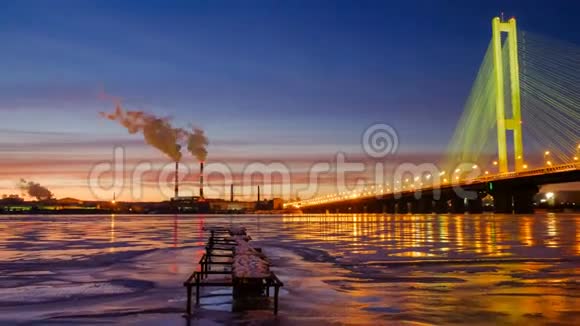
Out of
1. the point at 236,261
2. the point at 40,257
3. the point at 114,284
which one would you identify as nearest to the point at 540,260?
the point at 236,261

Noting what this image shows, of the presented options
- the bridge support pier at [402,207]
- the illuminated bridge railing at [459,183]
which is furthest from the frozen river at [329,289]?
the bridge support pier at [402,207]

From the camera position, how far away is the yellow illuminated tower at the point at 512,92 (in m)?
93.5

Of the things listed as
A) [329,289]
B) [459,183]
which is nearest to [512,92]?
[459,183]

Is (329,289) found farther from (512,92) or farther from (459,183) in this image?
(459,183)

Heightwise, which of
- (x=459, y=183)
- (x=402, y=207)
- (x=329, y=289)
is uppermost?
(x=459, y=183)

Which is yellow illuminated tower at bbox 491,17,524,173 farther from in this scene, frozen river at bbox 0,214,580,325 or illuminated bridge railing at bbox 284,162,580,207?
frozen river at bbox 0,214,580,325

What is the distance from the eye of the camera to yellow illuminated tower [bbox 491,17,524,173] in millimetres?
93500

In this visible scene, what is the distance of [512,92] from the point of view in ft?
309

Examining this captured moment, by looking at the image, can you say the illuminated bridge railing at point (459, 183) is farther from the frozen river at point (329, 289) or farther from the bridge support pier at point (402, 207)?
the frozen river at point (329, 289)

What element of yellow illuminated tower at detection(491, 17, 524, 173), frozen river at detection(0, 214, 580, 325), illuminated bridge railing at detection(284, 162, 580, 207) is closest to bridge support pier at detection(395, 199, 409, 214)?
illuminated bridge railing at detection(284, 162, 580, 207)

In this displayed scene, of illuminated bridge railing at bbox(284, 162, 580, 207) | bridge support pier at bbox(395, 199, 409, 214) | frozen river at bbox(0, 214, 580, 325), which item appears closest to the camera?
frozen river at bbox(0, 214, 580, 325)

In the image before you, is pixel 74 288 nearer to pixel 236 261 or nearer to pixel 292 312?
pixel 236 261

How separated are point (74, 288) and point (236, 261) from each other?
12.4 feet

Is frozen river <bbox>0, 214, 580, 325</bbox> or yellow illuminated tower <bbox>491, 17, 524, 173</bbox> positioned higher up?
yellow illuminated tower <bbox>491, 17, 524, 173</bbox>
